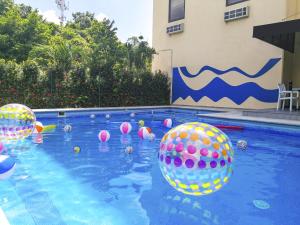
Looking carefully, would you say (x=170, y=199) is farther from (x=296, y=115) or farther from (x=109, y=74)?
(x=109, y=74)

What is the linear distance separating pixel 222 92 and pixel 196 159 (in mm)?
12392

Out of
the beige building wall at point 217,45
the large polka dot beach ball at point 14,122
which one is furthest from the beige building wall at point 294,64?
the large polka dot beach ball at point 14,122

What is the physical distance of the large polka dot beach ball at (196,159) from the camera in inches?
106

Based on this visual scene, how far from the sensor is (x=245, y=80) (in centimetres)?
1362

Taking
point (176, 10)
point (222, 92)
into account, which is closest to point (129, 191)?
point (222, 92)

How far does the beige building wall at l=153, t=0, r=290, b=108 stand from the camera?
41.4 feet

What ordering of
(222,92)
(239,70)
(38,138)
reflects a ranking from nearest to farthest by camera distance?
(38,138)
(239,70)
(222,92)

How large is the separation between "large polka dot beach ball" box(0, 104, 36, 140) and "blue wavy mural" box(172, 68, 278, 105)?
33.5 ft

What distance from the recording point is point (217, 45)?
14758 millimetres

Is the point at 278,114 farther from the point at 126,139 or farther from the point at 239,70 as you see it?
the point at 126,139

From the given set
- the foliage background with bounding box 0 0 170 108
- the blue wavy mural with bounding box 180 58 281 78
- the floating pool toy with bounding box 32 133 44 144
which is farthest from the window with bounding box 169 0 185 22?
the floating pool toy with bounding box 32 133 44 144

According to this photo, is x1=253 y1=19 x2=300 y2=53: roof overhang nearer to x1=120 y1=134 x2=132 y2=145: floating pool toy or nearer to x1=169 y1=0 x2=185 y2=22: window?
x1=120 y1=134 x2=132 y2=145: floating pool toy

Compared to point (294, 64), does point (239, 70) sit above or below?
below

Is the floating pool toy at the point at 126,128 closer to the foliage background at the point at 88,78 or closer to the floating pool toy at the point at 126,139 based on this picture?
the floating pool toy at the point at 126,139
